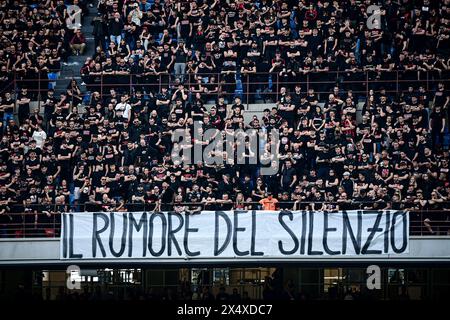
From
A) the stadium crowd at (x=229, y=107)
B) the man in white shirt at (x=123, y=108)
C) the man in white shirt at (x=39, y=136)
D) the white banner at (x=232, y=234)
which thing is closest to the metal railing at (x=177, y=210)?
the stadium crowd at (x=229, y=107)

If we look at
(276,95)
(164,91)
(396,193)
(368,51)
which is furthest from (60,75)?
(396,193)

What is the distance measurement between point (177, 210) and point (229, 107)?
14.9 feet

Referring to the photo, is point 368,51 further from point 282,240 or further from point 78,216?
point 78,216

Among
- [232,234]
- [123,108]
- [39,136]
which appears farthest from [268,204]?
[39,136]

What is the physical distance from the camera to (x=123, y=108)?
2980 cm

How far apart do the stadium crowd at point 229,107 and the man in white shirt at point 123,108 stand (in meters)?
0.04

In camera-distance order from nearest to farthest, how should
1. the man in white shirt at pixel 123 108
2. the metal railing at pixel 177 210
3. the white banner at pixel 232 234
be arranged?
the white banner at pixel 232 234 → the metal railing at pixel 177 210 → the man in white shirt at pixel 123 108

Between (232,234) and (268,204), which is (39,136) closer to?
(232,234)

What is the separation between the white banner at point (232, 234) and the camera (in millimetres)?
25844

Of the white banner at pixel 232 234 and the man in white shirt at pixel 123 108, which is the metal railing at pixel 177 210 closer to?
the white banner at pixel 232 234

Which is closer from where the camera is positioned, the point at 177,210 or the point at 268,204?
the point at 177,210

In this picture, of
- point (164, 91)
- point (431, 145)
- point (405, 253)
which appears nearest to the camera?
point (405, 253)

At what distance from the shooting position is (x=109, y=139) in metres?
29.0

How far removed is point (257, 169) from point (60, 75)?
7.32 metres
